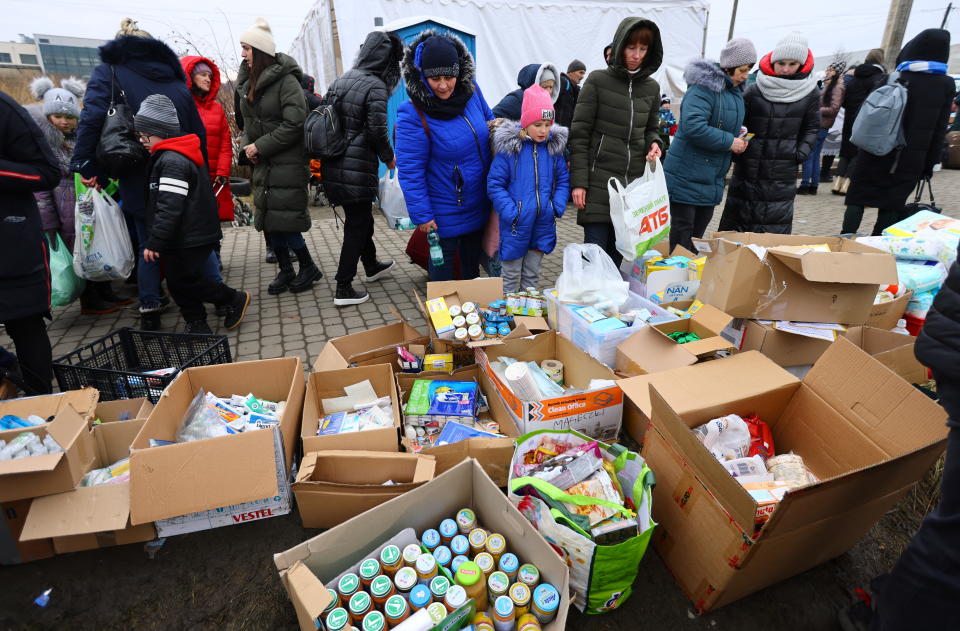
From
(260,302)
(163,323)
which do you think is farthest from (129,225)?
(260,302)

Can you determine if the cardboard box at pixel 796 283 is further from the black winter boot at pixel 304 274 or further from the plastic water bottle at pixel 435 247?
the black winter boot at pixel 304 274

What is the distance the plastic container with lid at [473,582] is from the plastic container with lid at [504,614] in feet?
0.23

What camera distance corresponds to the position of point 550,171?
132 inches

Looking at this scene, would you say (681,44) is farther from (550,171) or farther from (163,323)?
(163,323)

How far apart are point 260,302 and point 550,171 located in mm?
2898

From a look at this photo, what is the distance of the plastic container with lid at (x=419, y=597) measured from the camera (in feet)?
4.90

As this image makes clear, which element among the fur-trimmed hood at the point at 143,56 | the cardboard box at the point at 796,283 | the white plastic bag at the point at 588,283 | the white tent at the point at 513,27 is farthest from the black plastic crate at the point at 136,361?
the white tent at the point at 513,27

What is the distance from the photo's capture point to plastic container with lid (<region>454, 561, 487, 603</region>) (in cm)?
154

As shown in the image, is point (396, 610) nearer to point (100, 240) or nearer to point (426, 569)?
point (426, 569)

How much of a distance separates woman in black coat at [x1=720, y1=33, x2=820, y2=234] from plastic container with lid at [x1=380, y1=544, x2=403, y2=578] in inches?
158

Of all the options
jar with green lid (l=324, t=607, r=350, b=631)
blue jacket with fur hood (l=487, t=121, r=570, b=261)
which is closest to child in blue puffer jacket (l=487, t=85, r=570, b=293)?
blue jacket with fur hood (l=487, t=121, r=570, b=261)

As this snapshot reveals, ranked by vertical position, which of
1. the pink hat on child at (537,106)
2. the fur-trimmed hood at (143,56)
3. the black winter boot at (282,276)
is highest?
the fur-trimmed hood at (143,56)

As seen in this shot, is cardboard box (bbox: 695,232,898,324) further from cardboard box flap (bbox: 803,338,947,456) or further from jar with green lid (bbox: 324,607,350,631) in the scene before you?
jar with green lid (bbox: 324,607,350,631)

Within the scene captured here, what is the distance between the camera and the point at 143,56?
10.6 ft
